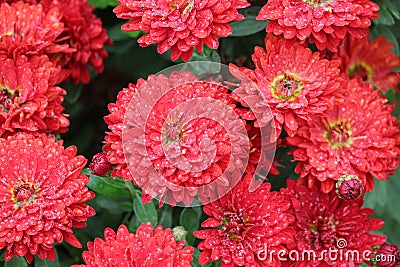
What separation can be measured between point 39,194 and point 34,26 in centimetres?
36

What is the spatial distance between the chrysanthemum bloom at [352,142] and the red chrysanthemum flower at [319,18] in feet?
0.46

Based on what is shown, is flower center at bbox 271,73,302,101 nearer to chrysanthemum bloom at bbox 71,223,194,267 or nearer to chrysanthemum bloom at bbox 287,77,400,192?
chrysanthemum bloom at bbox 287,77,400,192

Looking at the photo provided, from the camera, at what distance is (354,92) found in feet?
3.74

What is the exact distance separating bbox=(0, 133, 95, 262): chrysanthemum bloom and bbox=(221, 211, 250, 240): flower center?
24 centimetres

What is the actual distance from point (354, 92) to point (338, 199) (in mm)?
213

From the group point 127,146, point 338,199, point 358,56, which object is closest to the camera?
point 127,146

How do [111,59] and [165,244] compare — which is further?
[111,59]

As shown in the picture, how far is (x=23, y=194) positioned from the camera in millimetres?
996

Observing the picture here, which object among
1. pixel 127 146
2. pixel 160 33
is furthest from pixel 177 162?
pixel 160 33

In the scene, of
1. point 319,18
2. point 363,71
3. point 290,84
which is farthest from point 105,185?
point 363,71

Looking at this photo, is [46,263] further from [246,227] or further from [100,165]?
[246,227]

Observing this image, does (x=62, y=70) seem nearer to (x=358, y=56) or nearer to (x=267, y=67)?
(x=267, y=67)

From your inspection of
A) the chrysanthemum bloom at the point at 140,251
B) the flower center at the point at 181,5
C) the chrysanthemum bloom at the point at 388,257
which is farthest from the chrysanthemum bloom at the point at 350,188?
the flower center at the point at 181,5

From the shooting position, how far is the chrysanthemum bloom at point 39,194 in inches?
38.2
